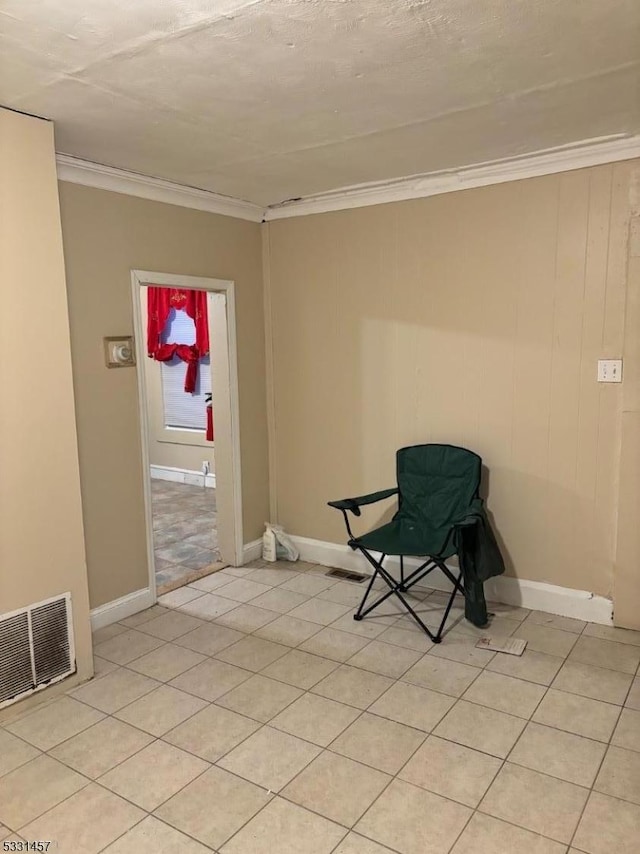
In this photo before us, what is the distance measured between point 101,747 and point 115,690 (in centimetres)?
40

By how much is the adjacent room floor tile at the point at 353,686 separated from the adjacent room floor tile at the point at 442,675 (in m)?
0.13

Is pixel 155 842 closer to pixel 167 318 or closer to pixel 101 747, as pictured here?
pixel 101 747

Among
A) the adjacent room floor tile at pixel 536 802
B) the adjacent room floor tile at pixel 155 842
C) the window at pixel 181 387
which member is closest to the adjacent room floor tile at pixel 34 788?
the adjacent room floor tile at pixel 155 842

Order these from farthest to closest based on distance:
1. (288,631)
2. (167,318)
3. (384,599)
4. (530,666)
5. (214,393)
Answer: (167,318) < (214,393) < (384,599) < (288,631) < (530,666)

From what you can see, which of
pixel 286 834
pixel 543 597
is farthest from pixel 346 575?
pixel 286 834

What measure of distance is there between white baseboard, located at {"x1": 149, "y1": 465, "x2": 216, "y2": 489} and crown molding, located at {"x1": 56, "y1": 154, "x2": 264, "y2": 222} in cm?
317

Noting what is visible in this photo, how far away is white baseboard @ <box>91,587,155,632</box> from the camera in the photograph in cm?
338

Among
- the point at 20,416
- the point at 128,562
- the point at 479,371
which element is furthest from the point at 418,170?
the point at 128,562

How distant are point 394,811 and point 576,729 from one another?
85 cm

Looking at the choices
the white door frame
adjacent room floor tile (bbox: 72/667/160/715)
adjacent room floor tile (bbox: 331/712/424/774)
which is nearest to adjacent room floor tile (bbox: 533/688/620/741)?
adjacent room floor tile (bbox: 331/712/424/774)

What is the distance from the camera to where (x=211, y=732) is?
248 centimetres

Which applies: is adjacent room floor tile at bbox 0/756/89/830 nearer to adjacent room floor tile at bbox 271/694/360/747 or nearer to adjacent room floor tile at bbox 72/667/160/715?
adjacent room floor tile at bbox 72/667/160/715

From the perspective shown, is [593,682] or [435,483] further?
[435,483]

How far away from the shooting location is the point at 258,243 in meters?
4.25
